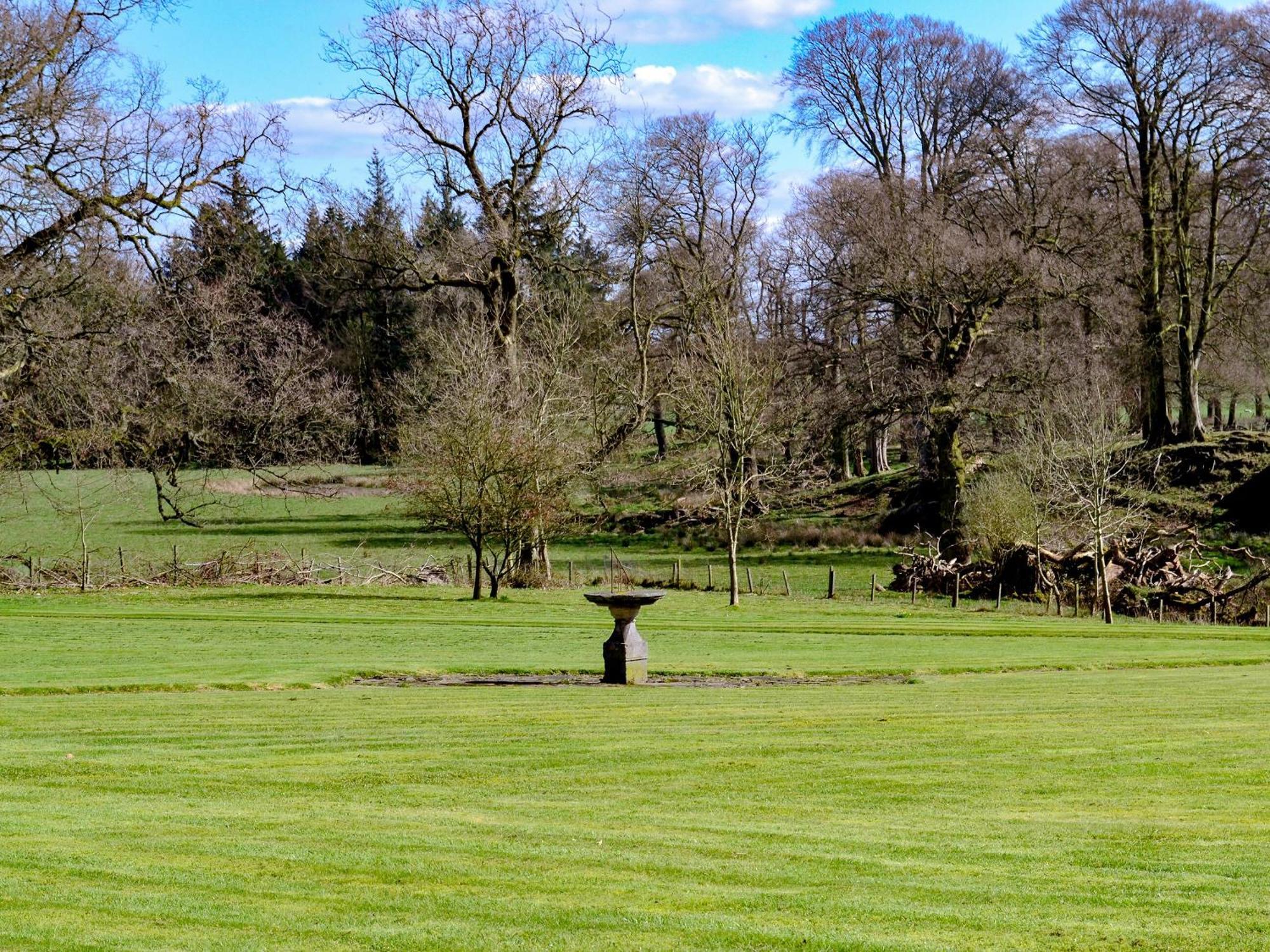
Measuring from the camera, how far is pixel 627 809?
10.1m

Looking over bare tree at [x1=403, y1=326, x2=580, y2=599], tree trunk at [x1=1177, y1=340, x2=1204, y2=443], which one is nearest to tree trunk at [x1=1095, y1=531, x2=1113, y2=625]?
bare tree at [x1=403, y1=326, x2=580, y2=599]

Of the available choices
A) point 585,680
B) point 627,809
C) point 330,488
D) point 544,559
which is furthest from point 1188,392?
point 627,809

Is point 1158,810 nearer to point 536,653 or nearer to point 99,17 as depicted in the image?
point 536,653

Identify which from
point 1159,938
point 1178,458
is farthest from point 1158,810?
point 1178,458

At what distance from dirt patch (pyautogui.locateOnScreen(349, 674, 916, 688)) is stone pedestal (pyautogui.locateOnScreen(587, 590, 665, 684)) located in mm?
263

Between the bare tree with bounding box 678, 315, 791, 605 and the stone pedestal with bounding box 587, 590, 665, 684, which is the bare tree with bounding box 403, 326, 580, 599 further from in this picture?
the stone pedestal with bounding box 587, 590, 665, 684

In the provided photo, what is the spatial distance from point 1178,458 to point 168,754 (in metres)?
47.0

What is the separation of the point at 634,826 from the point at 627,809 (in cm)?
68

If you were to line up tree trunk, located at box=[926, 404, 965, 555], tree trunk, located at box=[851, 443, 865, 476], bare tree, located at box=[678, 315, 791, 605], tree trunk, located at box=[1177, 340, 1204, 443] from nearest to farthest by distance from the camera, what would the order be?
bare tree, located at box=[678, 315, 791, 605], tree trunk, located at box=[926, 404, 965, 555], tree trunk, located at box=[1177, 340, 1204, 443], tree trunk, located at box=[851, 443, 865, 476]

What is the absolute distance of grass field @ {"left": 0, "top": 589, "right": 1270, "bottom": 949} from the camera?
704 centimetres

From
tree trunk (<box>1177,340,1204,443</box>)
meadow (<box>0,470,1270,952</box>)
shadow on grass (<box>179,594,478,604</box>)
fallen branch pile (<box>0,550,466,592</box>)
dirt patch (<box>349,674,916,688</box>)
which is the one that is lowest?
dirt patch (<box>349,674,916,688</box>)

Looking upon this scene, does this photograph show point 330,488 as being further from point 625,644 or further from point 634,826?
point 634,826

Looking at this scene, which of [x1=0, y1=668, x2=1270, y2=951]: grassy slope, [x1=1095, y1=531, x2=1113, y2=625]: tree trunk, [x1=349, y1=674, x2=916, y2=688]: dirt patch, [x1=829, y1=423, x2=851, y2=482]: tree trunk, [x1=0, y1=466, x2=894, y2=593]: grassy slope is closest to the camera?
[x1=0, y1=668, x2=1270, y2=951]: grassy slope

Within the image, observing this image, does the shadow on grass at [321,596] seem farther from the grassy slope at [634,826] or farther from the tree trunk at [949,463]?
the grassy slope at [634,826]
